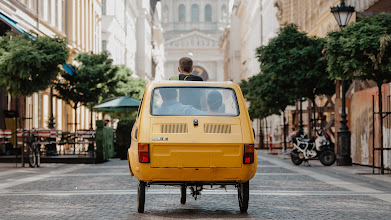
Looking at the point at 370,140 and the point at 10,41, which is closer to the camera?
the point at 370,140

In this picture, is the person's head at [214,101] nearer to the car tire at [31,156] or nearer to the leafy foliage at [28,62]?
the car tire at [31,156]

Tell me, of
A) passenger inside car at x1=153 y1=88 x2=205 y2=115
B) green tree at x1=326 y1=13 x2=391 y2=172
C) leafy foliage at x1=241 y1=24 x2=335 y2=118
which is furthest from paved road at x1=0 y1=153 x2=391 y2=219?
leafy foliage at x1=241 y1=24 x2=335 y2=118

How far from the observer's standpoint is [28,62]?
22.2 metres

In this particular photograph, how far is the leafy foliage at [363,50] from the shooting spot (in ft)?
58.1

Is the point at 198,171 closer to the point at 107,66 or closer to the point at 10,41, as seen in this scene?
the point at 10,41

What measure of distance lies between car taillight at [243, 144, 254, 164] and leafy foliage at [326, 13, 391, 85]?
8.96 metres

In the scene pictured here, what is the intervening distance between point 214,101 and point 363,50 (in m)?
9.16

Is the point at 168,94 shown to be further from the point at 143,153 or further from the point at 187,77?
the point at 143,153

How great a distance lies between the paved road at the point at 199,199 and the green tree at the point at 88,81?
16.8 m

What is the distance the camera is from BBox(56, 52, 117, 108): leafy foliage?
3375 centimetres

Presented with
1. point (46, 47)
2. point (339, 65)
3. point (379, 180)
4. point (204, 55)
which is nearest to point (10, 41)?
point (46, 47)

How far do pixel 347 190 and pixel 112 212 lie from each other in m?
5.08

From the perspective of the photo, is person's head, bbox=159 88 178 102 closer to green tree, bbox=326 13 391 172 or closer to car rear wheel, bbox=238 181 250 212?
car rear wheel, bbox=238 181 250 212

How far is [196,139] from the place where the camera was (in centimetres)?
918
